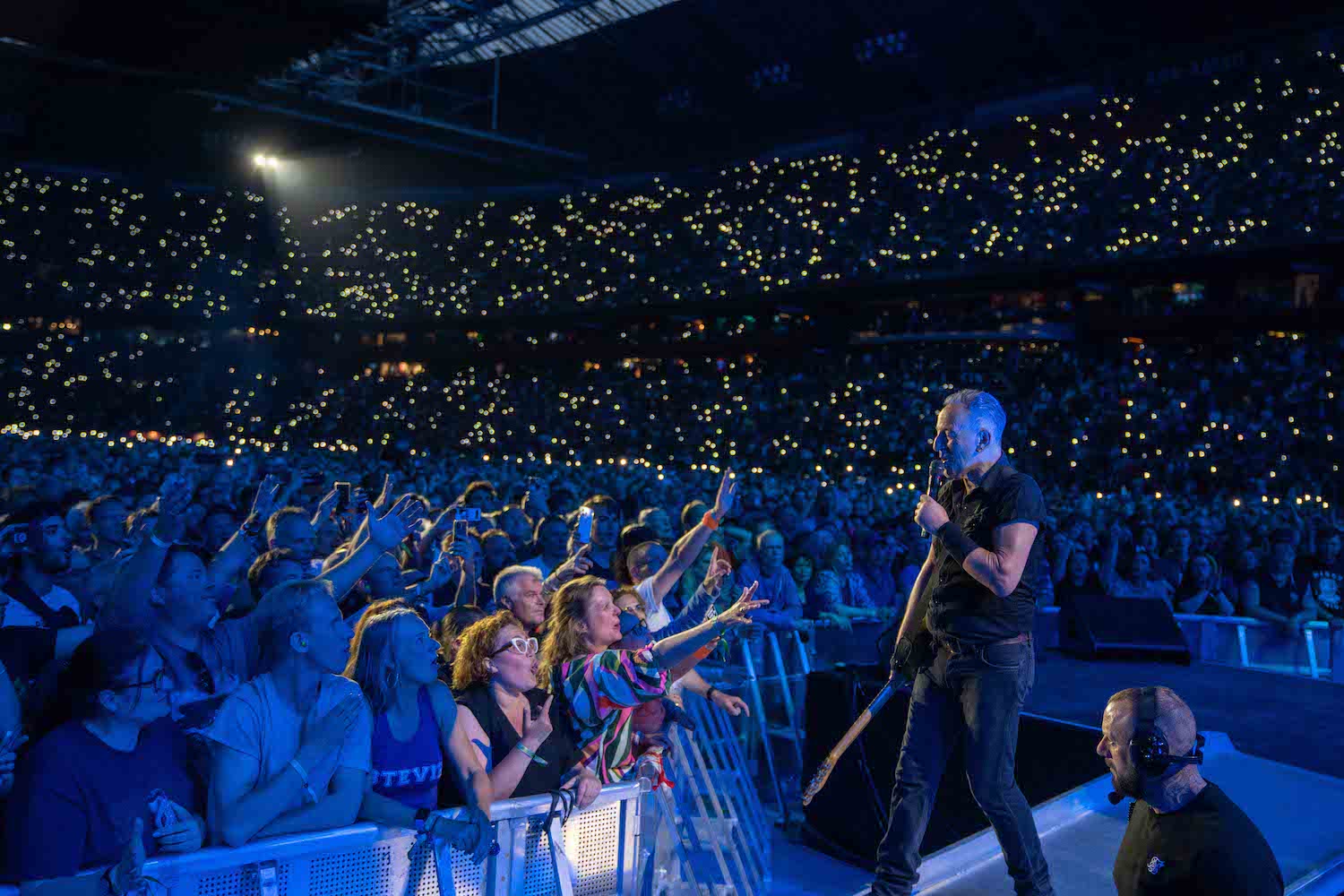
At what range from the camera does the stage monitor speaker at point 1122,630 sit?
336 inches

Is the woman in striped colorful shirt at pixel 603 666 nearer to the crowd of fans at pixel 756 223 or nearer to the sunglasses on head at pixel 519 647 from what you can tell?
the sunglasses on head at pixel 519 647

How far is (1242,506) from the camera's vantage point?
16.6 metres

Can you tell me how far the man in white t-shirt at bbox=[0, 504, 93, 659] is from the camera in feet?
15.4

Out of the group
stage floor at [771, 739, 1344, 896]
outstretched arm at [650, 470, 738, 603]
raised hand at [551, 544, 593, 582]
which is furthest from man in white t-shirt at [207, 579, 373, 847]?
raised hand at [551, 544, 593, 582]

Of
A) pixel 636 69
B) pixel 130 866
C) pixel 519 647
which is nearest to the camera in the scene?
pixel 130 866

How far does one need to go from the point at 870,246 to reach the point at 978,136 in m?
3.08

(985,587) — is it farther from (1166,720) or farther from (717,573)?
(717,573)

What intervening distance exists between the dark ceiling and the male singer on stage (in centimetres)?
1422

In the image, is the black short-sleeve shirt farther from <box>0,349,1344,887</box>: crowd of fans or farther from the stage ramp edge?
the stage ramp edge

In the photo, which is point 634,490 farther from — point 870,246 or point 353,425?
point 353,425

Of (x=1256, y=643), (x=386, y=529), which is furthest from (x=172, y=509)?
(x=1256, y=643)

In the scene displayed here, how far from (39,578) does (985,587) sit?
3.75 meters

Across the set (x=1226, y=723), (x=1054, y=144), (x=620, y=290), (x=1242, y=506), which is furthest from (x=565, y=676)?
(x=620, y=290)

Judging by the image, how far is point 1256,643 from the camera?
8.74 m
